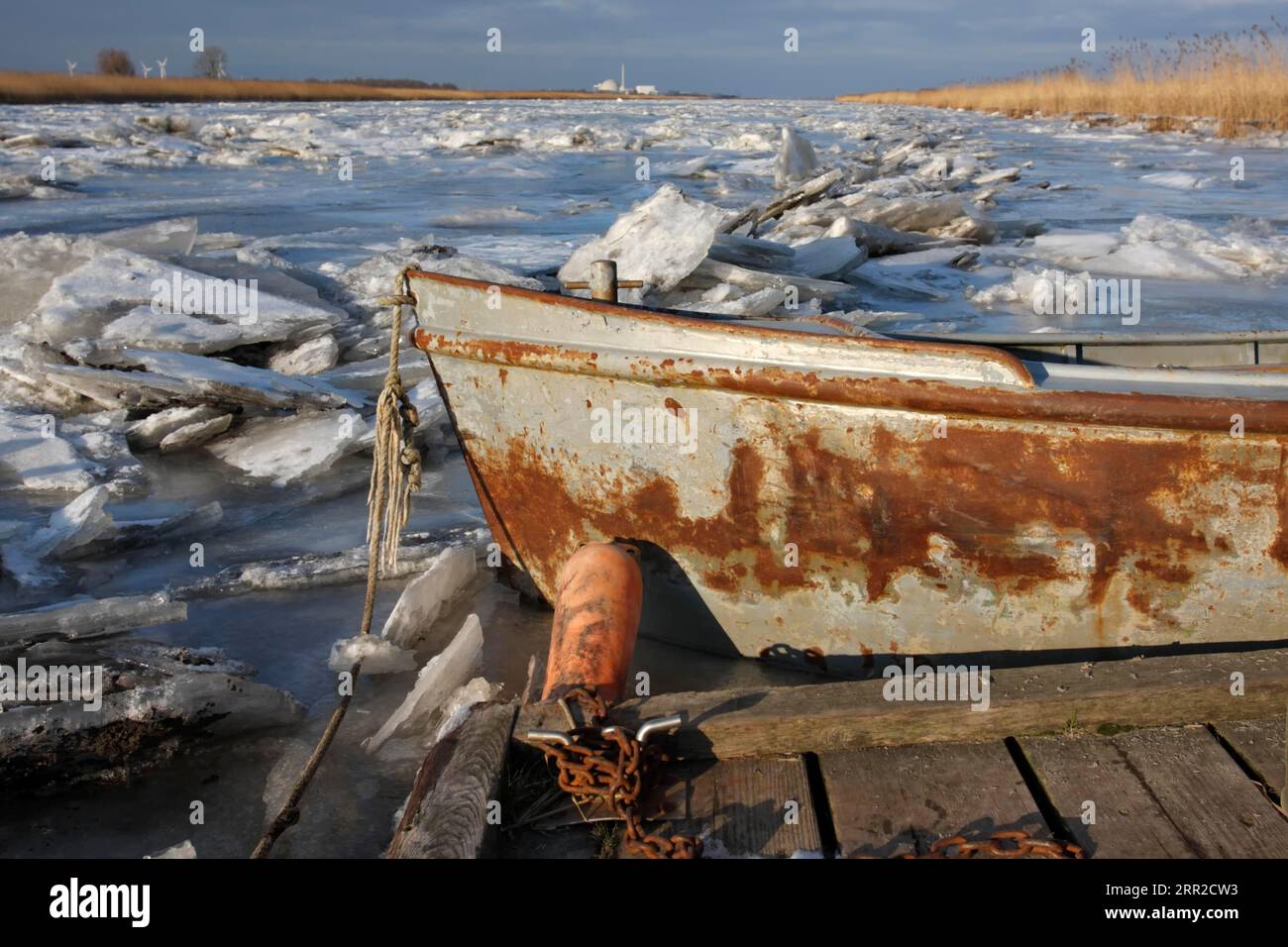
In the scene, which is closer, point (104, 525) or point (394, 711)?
point (394, 711)

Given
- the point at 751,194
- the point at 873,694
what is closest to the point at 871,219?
the point at 751,194

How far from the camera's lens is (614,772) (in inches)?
84.5

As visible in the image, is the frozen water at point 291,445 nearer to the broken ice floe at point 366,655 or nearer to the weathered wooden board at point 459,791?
the broken ice floe at point 366,655

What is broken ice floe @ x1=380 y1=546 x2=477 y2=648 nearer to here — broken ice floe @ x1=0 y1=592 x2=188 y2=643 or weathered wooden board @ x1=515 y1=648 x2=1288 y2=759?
broken ice floe @ x1=0 y1=592 x2=188 y2=643

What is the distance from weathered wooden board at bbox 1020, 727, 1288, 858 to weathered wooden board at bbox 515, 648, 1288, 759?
59 mm

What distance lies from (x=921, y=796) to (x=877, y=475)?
835mm

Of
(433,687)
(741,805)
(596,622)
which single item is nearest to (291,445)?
(433,687)

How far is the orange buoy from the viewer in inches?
100

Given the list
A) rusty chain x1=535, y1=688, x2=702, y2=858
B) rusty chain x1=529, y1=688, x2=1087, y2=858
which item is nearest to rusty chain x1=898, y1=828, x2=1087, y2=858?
rusty chain x1=529, y1=688, x2=1087, y2=858

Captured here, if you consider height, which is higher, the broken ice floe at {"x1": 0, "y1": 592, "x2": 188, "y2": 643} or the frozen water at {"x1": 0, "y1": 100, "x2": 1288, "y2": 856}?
the frozen water at {"x1": 0, "y1": 100, "x2": 1288, "y2": 856}

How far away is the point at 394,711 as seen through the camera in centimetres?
305

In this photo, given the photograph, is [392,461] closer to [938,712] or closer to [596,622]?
[596,622]
